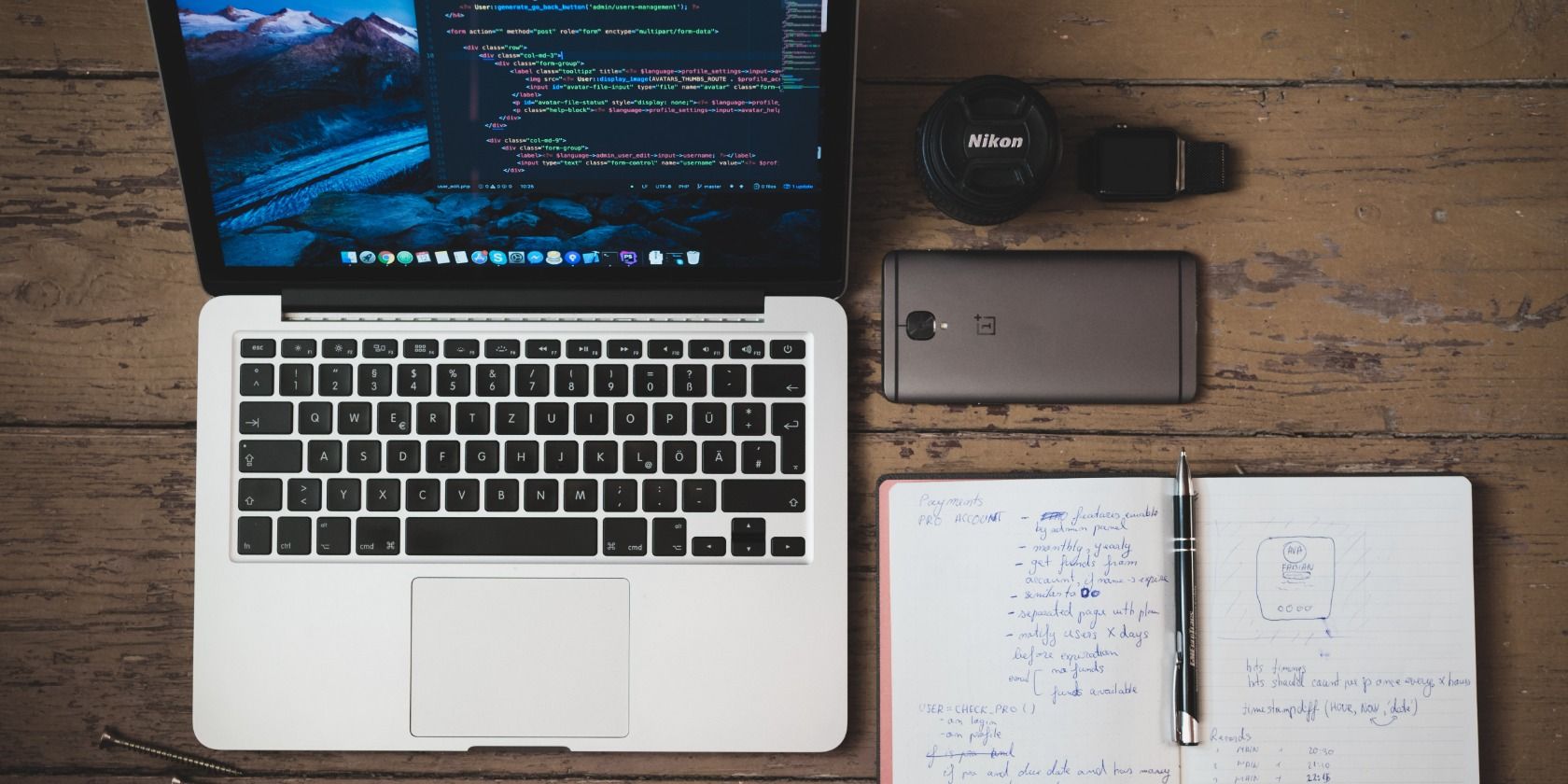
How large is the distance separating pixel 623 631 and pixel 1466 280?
0.78m

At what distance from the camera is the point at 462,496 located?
0.78 meters

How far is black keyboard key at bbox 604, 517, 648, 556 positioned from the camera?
78 centimetres

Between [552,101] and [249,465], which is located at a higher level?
[552,101]

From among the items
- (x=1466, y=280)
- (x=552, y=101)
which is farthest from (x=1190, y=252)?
(x=552, y=101)

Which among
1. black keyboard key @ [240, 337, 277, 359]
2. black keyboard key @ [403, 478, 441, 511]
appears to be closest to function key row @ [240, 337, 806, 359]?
black keyboard key @ [240, 337, 277, 359]

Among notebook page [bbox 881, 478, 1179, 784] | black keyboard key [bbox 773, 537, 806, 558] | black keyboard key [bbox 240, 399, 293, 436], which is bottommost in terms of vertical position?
notebook page [bbox 881, 478, 1179, 784]

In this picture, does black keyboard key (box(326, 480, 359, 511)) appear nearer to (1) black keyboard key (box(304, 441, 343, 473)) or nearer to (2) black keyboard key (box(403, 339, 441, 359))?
(1) black keyboard key (box(304, 441, 343, 473))

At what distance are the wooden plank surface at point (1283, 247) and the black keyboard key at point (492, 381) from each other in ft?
0.85

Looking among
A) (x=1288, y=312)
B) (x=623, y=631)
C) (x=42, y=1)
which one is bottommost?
(x=623, y=631)

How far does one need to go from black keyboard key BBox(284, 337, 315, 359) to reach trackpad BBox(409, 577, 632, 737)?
0.68ft

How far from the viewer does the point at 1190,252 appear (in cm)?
83

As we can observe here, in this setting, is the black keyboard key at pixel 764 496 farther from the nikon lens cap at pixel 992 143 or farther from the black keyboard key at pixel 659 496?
the nikon lens cap at pixel 992 143

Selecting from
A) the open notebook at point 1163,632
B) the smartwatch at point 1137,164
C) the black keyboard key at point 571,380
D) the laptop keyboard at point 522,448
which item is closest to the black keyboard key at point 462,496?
the laptop keyboard at point 522,448

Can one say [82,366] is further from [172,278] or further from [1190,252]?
[1190,252]
